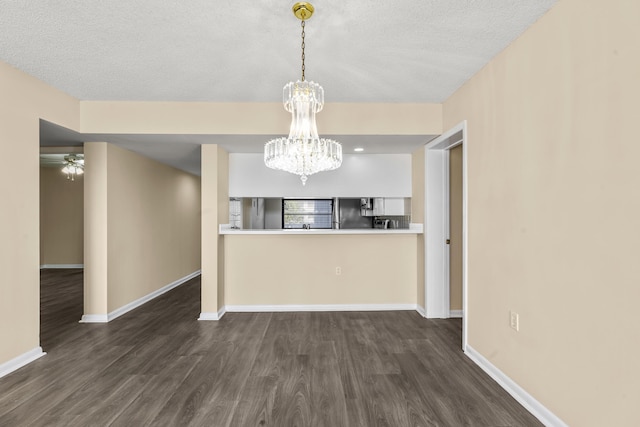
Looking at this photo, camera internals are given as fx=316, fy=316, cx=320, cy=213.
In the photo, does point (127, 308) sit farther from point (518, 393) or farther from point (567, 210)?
point (567, 210)

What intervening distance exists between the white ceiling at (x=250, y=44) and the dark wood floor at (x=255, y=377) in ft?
8.54

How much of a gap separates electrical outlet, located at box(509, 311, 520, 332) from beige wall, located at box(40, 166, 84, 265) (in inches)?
371

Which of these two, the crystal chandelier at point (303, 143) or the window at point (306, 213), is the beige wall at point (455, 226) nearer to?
the crystal chandelier at point (303, 143)

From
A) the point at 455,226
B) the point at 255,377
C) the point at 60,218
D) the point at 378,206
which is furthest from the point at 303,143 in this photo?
the point at 60,218

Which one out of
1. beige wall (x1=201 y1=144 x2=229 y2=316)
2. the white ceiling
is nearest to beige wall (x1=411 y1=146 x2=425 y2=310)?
the white ceiling

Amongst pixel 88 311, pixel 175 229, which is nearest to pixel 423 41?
pixel 88 311

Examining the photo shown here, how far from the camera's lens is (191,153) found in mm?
4684

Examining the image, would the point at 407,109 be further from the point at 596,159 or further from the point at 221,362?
the point at 221,362

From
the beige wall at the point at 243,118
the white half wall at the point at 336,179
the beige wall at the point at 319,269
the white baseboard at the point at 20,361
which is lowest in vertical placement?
the white baseboard at the point at 20,361

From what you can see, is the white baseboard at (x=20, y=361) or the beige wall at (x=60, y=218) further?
the beige wall at (x=60, y=218)

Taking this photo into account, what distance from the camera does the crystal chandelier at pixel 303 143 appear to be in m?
2.24

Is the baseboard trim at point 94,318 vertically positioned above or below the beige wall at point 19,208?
below

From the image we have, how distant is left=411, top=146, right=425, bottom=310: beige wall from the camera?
4328mm

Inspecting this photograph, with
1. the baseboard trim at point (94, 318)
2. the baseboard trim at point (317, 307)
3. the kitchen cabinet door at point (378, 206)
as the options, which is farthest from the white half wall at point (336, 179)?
the baseboard trim at point (94, 318)
